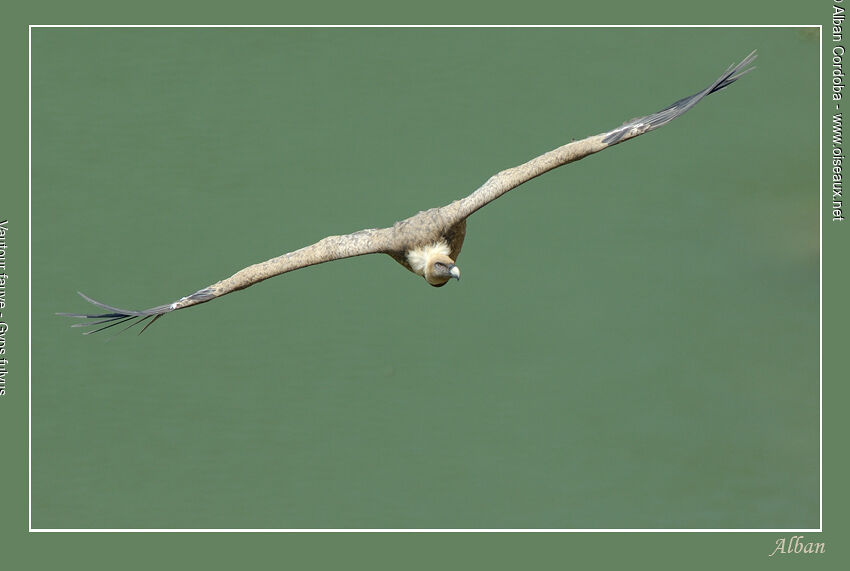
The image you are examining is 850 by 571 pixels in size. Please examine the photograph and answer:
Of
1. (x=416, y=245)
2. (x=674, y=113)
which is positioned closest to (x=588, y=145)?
(x=674, y=113)

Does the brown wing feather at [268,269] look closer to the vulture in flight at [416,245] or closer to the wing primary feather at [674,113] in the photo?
the vulture in flight at [416,245]

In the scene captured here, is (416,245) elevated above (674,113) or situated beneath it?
situated beneath

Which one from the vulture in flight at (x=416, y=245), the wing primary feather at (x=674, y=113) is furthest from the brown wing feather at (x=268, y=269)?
the wing primary feather at (x=674, y=113)

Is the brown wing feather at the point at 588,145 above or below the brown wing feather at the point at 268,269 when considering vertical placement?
above

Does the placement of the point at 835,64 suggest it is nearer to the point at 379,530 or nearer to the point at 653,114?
the point at 653,114

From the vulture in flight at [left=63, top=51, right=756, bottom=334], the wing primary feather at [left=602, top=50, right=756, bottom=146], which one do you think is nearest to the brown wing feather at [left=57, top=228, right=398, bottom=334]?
the vulture in flight at [left=63, top=51, right=756, bottom=334]

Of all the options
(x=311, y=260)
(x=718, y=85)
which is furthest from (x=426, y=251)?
(x=718, y=85)

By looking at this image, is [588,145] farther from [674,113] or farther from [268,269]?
[268,269]

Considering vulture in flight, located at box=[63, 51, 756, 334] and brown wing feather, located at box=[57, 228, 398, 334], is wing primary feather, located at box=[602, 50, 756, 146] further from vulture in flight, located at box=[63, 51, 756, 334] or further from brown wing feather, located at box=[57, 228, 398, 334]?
brown wing feather, located at box=[57, 228, 398, 334]
